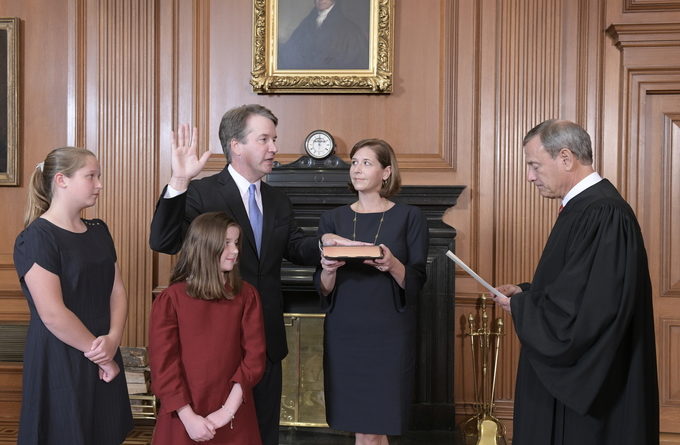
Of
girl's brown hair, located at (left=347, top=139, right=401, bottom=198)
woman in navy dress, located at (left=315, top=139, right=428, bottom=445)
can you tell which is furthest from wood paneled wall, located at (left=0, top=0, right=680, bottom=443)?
woman in navy dress, located at (left=315, top=139, right=428, bottom=445)

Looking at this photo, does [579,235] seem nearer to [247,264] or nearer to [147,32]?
[247,264]

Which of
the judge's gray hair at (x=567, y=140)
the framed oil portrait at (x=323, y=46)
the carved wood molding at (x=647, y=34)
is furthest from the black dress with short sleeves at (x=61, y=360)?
the carved wood molding at (x=647, y=34)

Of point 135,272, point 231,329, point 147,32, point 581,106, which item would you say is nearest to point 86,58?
point 147,32

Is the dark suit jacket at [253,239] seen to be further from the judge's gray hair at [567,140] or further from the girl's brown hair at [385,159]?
the judge's gray hair at [567,140]

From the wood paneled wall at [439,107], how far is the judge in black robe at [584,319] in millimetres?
2269

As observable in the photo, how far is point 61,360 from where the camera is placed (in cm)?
275

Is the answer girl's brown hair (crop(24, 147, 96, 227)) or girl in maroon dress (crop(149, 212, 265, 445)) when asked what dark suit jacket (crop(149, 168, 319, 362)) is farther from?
girl's brown hair (crop(24, 147, 96, 227))

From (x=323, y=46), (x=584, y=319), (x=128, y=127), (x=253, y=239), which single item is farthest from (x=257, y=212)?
(x=128, y=127)

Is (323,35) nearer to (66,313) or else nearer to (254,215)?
(254,215)

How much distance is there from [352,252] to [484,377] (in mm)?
2175

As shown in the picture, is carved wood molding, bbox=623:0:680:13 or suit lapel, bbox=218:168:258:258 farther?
carved wood molding, bbox=623:0:680:13

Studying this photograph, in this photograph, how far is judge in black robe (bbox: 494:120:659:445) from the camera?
7.88 ft

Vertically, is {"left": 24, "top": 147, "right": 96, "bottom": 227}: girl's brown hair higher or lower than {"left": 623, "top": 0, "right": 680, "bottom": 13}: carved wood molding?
lower

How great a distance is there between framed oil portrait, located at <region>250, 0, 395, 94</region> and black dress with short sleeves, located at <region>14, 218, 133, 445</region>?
8.23 feet
